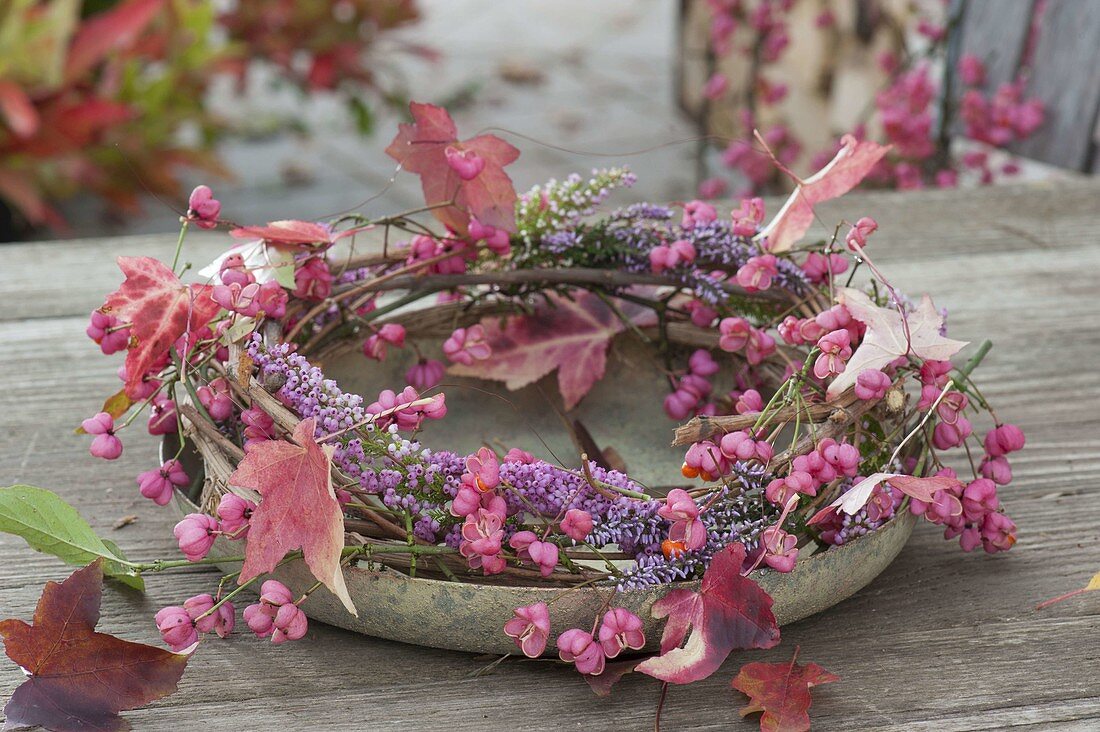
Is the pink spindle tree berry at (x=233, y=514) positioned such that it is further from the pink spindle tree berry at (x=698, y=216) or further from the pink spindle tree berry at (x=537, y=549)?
the pink spindle tree berry at (x=698, y=216)

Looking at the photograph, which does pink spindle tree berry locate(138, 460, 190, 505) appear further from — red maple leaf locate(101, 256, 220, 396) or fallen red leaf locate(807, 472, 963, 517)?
fallen red leaf locate(807, 472, 963, 517)

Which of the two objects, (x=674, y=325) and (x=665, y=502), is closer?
(x=665, y=502)

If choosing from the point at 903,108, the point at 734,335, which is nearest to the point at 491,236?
the point at 734,335

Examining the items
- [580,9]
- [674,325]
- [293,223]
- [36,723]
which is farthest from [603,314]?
[580,9]

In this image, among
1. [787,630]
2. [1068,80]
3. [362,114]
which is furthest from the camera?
[362,114]

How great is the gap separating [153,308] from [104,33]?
6.10ft

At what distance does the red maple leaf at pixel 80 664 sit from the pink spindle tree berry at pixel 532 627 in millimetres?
175

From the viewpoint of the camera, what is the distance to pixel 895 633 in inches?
26.5

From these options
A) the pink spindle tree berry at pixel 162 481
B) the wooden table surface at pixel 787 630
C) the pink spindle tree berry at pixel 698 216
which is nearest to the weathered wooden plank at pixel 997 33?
the wooden table surface at pixel 787 630

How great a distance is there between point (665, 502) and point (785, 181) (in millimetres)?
2435

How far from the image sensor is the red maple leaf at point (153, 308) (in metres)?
0.68

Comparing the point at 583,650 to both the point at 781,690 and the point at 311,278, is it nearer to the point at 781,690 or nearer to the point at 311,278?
the point at 781,690

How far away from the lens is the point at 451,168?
29.5 inches

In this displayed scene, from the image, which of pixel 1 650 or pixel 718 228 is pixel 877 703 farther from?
pixel 1 650
